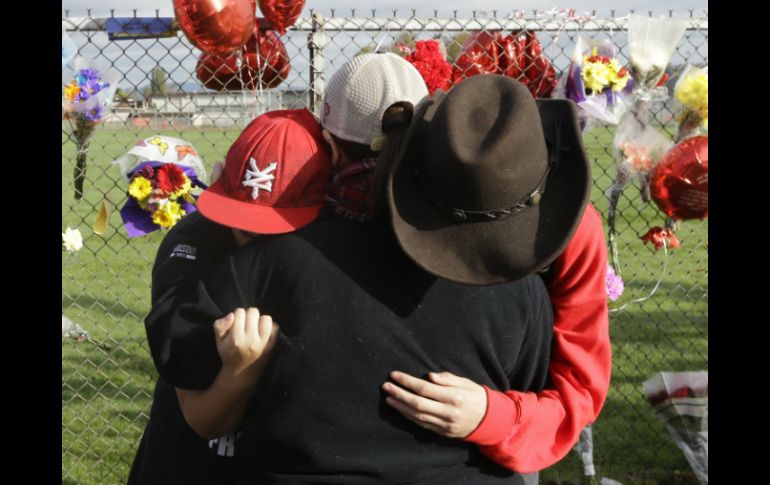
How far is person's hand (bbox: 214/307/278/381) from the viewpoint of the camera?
1.38 m

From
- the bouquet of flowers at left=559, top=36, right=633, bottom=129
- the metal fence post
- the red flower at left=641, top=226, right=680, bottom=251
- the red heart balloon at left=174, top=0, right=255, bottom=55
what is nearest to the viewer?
the red heart balloon at left=174, top=0, right=255, bottom=55

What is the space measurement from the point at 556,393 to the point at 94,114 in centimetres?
185

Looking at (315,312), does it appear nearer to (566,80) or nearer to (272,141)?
(272,141)

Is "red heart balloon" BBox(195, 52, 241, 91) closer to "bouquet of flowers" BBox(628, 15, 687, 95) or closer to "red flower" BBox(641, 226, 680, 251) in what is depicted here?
"bouquet of flowers" BBox(628, 15, 687, 95)

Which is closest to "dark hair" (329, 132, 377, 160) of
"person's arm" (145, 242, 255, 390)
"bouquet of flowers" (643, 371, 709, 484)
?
"person's arm" (145, 242, 255, 390)

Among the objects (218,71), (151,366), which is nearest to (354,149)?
(218,71)

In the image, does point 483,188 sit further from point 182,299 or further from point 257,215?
point 182,299

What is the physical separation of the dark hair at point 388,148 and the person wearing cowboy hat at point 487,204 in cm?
2

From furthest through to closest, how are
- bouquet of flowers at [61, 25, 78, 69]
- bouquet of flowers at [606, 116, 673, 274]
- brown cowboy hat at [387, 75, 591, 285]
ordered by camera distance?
1. bouquet of flowers at [606, 116, 673, 274]
2. bouquet of flowers at [61, 25, 78, 69]
3. brown cowboy hat at [387, 75, 591, 285]

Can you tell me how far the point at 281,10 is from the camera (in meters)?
2.69

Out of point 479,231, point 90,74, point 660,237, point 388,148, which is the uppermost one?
point 388,148

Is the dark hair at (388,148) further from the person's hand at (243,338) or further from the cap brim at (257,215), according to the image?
the person's hand at (243,338)

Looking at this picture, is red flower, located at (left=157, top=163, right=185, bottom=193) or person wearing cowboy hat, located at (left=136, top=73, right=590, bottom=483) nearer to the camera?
person wearing cowboy hat, located at (left=136, top=73, right=590, bottom=483)

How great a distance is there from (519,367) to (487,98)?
48 centimetres
